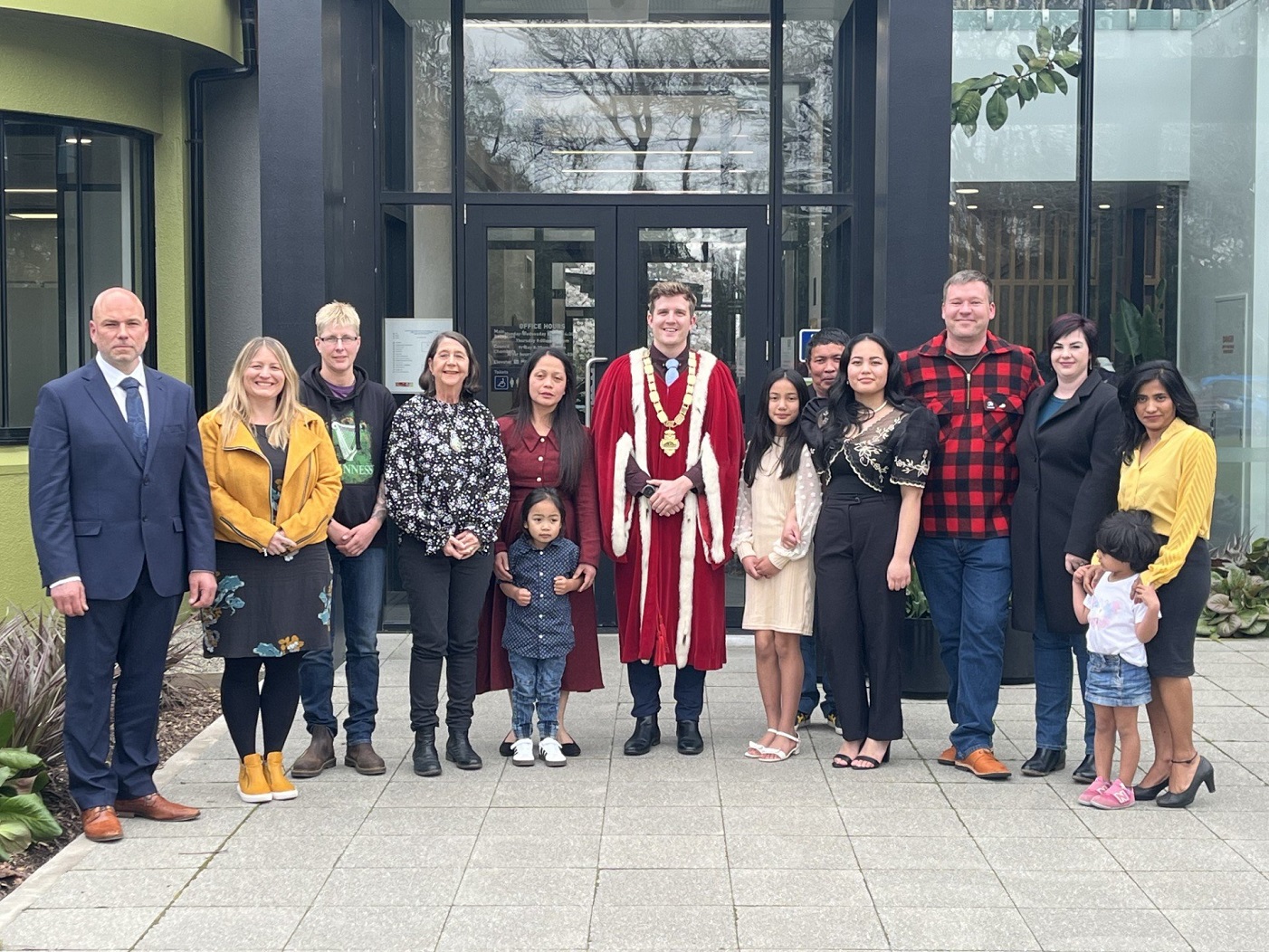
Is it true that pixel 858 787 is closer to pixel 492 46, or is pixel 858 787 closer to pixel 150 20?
pixel 492 46

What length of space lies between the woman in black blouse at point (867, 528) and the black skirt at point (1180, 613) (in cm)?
101

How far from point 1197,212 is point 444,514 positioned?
6.34 m

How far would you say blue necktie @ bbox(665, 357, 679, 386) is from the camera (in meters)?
6.32

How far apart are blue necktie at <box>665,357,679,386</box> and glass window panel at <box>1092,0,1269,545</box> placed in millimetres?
4223

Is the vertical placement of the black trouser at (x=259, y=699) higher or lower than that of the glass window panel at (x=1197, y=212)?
lower

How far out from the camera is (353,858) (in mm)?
4887

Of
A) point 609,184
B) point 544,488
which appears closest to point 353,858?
point 544,488

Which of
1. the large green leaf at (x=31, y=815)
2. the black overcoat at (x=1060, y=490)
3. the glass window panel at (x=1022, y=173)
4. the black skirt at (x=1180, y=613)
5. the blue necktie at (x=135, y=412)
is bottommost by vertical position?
the large green leaf at (x=31, y=815)

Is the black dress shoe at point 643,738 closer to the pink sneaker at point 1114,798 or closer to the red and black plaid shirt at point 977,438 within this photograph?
the red and black plaid shirt at point 977,438

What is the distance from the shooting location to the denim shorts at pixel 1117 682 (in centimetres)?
A: 551

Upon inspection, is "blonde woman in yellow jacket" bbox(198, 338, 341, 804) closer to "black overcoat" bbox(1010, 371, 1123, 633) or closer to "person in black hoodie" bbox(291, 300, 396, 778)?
"person in black hoodie" bbox(291, 300, 396, 778)

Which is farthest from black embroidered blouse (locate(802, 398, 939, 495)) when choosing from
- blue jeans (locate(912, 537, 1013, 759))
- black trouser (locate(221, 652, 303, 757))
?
black trouser (locate(221, 652, 303, 757))

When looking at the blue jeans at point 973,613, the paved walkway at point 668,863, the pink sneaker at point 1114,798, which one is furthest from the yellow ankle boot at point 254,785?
the pink sneaker at point 1114,798

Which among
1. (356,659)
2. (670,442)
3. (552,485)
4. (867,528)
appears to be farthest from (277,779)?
(867,528)
